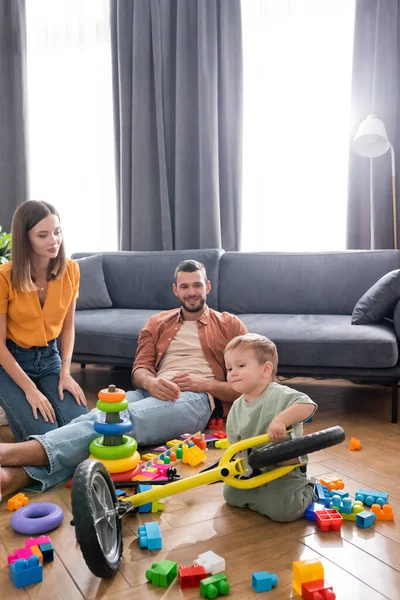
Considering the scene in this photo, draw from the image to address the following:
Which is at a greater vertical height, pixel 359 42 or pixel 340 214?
pixel 359 42

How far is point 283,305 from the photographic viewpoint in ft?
11.7

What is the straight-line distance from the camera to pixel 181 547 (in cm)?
165

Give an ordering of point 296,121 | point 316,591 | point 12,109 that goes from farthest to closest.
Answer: point 12,109 < point 296,121 < point 316,591

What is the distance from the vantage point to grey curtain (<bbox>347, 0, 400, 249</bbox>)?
3920mm

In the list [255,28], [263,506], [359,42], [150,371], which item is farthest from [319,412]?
[255,28]

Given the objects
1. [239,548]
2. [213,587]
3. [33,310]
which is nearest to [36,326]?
[33,310]

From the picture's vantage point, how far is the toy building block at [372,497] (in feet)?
6.11

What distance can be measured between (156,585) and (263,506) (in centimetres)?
48

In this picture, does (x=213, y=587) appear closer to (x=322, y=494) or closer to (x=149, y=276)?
(x=322, y=494)

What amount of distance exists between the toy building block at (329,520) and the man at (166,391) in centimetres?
85

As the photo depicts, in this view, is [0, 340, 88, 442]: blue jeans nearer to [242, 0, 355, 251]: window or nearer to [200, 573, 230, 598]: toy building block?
[200, 573, 230, 598]: toy building block

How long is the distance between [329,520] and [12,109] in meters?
4.22

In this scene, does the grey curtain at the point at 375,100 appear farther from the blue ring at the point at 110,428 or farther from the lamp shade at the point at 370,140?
the blue ring at the point at 110,428

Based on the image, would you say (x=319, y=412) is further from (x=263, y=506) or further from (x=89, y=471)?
(x=89, y=471)
